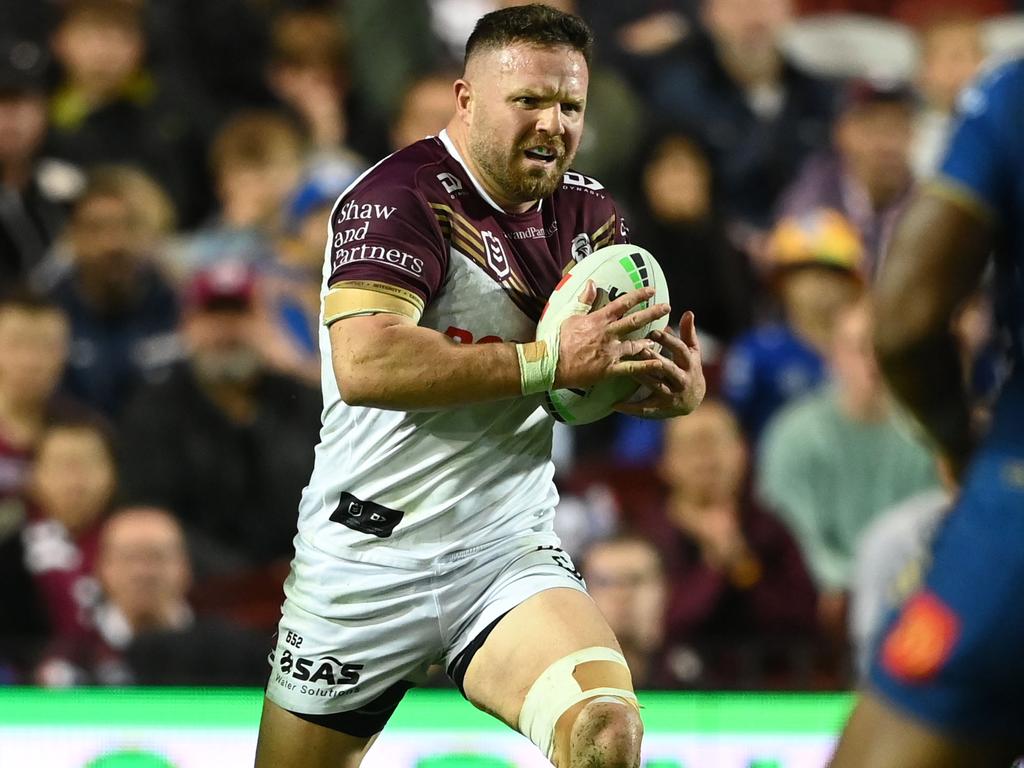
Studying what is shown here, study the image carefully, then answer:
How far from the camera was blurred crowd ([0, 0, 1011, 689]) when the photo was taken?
7055 millimetres

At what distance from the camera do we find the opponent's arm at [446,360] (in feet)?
12.5

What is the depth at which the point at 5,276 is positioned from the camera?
826 centimetres

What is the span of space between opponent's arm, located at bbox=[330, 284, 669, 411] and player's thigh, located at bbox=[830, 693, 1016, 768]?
1206mm

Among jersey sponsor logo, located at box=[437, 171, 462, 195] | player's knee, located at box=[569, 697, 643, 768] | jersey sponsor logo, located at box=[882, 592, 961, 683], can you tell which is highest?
jersey sponsor logo, located at box=[437, 171, 462, 195]

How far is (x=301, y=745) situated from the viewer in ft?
13.9

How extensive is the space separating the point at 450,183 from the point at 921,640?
1836 millimetres

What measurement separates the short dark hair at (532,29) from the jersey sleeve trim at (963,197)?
1508 millimetres

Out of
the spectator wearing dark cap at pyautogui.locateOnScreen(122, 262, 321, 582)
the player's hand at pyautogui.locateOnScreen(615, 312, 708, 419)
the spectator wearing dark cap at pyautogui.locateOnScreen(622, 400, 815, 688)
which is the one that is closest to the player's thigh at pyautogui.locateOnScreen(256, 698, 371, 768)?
the player's hand at pyautogui.locateOnScreen(615, 312, 708, 419)

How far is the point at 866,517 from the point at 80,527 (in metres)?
3.62

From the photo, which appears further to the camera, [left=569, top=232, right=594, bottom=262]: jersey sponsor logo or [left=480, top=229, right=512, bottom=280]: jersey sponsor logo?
[left=569, top=232, right=594, bottom=262]: jersey sponsor logo

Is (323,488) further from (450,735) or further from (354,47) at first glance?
(354,47)

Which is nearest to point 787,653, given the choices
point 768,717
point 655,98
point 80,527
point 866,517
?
point 768,717

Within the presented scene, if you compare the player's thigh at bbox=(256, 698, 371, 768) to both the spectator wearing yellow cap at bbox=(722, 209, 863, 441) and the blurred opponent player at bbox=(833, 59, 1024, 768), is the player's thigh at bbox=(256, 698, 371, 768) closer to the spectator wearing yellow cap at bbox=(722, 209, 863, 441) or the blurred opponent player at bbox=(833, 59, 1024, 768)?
the blurred opponent player at bbox=(833, 59, 1024, 768)

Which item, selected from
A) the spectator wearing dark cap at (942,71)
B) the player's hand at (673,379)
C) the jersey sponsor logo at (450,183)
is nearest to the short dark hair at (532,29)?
the jersey sponsor logo at (450,183)
